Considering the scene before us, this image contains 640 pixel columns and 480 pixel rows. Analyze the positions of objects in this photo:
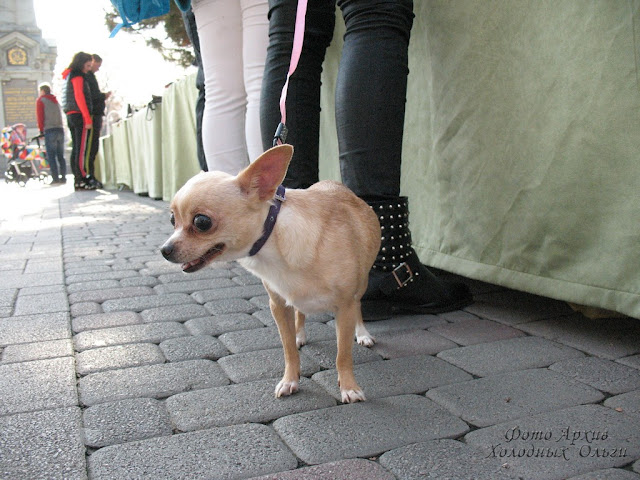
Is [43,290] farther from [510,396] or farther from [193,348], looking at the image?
[510,396]

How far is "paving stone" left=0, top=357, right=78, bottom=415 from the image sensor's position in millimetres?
1665

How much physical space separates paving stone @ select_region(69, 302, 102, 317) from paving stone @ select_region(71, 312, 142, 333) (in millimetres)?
52

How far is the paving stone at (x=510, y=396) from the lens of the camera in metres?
1.56

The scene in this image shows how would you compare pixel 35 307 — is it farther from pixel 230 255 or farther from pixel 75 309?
pixel 230 255

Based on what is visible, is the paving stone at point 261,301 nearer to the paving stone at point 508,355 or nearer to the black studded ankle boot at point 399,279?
the black studded ankle boot at point 399,279

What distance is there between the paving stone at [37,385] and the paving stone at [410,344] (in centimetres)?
98

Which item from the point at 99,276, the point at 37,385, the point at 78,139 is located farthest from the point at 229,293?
the point at 78,139

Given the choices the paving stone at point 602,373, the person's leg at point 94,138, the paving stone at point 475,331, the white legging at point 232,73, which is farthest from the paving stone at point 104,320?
the person's leg at point 94,138

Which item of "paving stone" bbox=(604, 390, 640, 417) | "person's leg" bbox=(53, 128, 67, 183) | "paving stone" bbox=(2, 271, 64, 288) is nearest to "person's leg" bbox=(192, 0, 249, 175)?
"paving stone" bbox=(2, 271, 64, 288)

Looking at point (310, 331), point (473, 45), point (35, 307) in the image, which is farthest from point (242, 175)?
point (35, 307)

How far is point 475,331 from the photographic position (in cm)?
227

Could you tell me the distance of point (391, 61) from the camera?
226 cm

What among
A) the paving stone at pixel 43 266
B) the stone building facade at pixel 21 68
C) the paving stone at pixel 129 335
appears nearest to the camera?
the paving stone at pixel 129 335

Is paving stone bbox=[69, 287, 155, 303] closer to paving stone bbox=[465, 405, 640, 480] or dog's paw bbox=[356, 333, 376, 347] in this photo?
dog's paw bbox=[356, 333, 376, 347]
